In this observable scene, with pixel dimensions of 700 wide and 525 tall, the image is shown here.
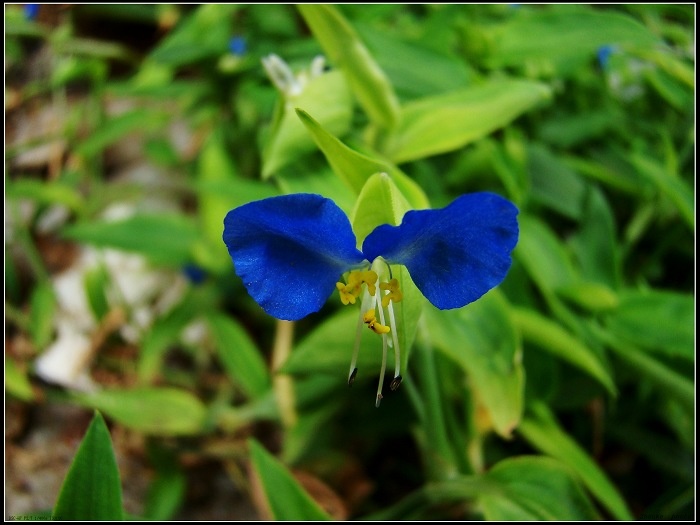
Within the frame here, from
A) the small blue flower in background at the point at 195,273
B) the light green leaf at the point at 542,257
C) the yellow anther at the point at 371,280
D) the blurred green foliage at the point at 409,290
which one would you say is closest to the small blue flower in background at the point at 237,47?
the blurred green foliage at the point at 409,290

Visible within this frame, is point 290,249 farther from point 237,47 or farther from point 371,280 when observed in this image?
point 237,47

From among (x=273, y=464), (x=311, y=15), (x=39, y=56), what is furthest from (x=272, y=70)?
(x=39, y=56)

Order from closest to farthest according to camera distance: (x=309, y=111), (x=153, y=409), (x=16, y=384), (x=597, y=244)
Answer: (x=309, y=111)
(x=597, y=244)
(x=153, y=409)
(x=16, y=384)

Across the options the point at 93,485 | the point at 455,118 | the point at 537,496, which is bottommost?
the point at 537,496

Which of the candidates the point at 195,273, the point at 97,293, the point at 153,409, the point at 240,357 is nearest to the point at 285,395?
the point at 240,357

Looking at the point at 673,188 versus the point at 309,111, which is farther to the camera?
the point at 673,188

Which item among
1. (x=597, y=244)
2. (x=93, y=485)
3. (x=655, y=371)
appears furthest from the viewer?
(x=597, y=244)

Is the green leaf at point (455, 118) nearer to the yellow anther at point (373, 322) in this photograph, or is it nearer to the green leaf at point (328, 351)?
the green leaf at point (328, 351)

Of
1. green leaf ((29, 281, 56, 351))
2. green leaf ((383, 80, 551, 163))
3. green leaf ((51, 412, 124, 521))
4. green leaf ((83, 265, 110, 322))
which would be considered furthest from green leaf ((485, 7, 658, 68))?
green leaf ((29, 281, 56, 351))
